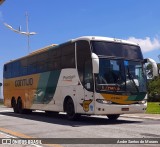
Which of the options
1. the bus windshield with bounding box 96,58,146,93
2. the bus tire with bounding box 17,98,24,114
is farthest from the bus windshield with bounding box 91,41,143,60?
the bus tire with bounding box 17,98,24,114

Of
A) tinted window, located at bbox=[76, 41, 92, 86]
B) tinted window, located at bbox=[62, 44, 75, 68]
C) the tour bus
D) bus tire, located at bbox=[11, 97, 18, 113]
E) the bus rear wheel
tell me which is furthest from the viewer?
bus tire, located at bbox=[11, 97, 18, 113]

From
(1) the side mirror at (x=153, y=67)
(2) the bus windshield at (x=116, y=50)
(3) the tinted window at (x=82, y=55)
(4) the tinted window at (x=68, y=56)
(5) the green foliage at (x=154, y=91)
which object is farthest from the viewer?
(5) the green foliage at (x=154, y=91)

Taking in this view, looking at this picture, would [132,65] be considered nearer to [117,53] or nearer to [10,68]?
[117,53]

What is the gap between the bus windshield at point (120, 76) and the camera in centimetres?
1667

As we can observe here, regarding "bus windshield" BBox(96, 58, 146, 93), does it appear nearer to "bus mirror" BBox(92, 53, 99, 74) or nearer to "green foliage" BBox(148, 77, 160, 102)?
"bus mirror" BBox(92, 53, 99, 74)

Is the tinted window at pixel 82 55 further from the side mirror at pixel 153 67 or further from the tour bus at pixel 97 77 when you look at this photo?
the side mirror at pixel 153 67

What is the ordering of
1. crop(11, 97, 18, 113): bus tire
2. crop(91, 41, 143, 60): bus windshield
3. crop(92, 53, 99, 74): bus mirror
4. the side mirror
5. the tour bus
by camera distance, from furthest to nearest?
crop(11, 97, 18, 113): bus tire → the side mirror → crop(91, 41, 143, 60): bus windshield → the tour bus → crop(92, 53, 99, 74): bus mirror

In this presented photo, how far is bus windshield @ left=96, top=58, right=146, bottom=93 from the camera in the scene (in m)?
16.7

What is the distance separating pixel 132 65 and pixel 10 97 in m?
14.4

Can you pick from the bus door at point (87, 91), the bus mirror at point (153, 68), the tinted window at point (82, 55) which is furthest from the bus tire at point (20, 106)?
the bus mirror at point (153, 68)

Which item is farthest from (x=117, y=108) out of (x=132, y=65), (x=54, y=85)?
(x=54, y=85)

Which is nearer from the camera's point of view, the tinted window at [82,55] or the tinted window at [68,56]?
the tinted window at [82,55]

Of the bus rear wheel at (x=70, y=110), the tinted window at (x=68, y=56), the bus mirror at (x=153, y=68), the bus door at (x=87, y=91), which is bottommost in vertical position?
the bus rear wheel at (x=70, y=110)

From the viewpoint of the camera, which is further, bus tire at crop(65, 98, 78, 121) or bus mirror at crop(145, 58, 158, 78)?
bus tire at crop(65, 98, 78, 121)
